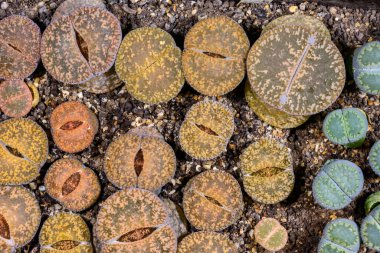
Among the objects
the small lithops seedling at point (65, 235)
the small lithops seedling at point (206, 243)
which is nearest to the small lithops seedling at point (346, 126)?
the small lithops seedling at point (206, 243)

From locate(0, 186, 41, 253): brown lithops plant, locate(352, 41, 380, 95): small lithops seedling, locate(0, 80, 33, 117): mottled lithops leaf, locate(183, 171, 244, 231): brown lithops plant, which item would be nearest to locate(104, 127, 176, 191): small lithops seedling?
locate(183, 171, 244, 231): brown lithops plant

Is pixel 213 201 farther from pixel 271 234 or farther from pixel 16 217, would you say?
pixel 16 217

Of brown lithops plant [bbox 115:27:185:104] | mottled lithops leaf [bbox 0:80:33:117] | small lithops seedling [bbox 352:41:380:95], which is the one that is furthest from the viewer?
mottled lithops leaf [bbox 0:80:33:117]

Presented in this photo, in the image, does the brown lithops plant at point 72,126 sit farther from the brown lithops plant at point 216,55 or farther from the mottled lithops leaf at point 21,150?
the brown lithops plant at point 216,55

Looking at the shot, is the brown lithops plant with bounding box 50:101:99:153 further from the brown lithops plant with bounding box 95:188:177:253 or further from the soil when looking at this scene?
the brown lithops plant with bounding box 95:188:177:253

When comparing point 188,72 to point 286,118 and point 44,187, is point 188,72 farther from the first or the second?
point 44,187

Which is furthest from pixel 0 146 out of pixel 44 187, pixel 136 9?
pixel 136 9
